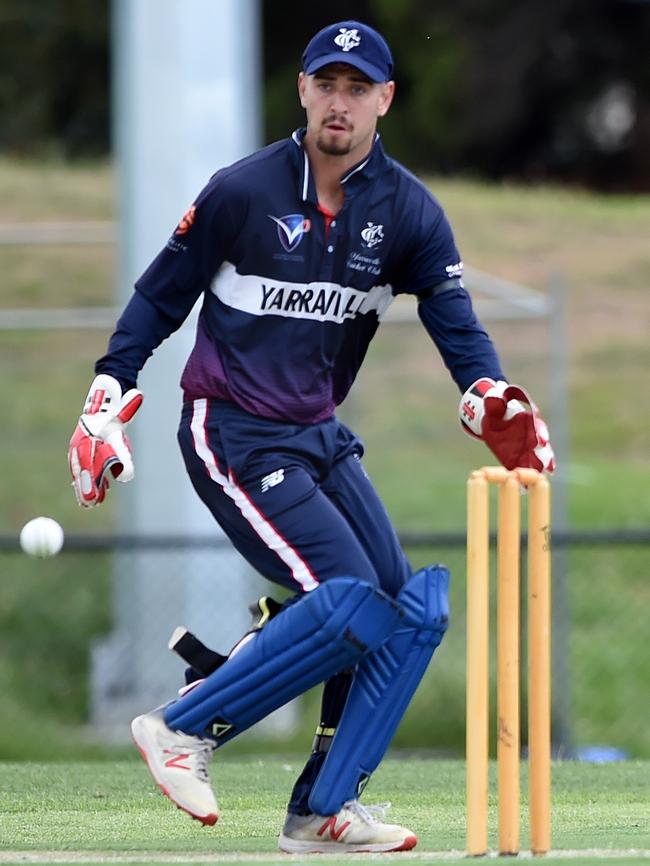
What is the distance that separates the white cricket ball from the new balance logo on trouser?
0.55 m

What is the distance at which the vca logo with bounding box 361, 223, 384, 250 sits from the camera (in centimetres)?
484

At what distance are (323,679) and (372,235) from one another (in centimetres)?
118

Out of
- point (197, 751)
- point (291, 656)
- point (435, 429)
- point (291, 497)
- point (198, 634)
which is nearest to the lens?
point (291, 656)

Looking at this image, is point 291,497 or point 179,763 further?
point 291,497

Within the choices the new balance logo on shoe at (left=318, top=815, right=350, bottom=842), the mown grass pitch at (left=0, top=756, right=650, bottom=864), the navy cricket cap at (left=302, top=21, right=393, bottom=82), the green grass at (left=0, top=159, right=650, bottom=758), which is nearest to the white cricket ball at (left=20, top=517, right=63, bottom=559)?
the mown grass pitch at (left=0, top=756, right=650, bottom=864)

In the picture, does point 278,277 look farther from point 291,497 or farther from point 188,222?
point 291,497

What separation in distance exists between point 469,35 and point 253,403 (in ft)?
77.2

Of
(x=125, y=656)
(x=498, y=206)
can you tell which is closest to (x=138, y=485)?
(x=125, y=656)

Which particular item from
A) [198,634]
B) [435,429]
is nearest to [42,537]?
[198,634]

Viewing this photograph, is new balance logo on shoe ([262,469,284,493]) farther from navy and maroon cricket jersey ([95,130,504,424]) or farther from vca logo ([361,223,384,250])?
vca logo ([361,223,384,250])

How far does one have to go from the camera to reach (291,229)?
4.78 m

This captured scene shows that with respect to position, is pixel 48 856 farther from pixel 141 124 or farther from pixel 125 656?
pixel 141 124

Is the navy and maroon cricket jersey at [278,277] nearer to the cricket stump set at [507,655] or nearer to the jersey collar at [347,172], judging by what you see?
the jersey collar at [347,172]

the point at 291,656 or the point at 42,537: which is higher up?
the point at 42,537
